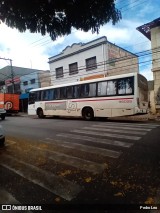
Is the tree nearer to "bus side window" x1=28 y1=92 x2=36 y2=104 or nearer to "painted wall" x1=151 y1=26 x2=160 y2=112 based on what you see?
"painted wall" x1=151 y1=26 x2=160 y2=112

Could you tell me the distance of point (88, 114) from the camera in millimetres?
16125

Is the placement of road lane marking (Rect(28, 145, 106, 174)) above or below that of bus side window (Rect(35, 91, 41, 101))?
below

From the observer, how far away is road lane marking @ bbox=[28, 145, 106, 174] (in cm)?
515

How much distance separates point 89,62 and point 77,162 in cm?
2043

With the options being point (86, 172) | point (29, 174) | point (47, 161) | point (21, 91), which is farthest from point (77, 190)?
point (21, 91)

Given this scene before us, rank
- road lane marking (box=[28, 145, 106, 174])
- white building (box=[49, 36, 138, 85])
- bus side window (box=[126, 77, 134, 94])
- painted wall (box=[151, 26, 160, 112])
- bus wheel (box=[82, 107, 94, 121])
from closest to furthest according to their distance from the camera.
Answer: road lane marking (box=[28, 145, 106, 174])
bus side window (box=[126, 77, 134, 94])
bus wheel (box=[82, 107, 94, 121])
painted wall (box=[151, 26, 160, 112])
white building (box=[49, 36, 138, 85])

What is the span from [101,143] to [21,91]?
30534 millimetres

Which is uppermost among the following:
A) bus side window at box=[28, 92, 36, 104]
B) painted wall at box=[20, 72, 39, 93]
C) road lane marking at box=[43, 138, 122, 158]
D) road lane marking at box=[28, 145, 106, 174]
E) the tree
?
painted wall at box=[20, 72, 39, 93]

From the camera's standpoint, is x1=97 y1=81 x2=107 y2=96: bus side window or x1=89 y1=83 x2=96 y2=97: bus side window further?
x1=89 y1=83 x2=96 y2=97: bus side window

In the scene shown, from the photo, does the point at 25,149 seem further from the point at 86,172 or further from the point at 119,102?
the point at 119,102

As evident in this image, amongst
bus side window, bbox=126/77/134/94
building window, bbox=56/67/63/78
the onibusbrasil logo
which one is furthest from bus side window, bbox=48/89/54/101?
the onibusbrasil logo

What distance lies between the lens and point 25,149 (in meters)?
7.38

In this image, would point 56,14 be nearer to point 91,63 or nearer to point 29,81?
point 91,63

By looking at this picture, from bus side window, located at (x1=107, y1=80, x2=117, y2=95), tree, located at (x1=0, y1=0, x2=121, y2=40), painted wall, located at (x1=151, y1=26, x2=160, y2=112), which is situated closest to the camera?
tree, located at (x1=0, y1=0, x2=121, y2=40)
